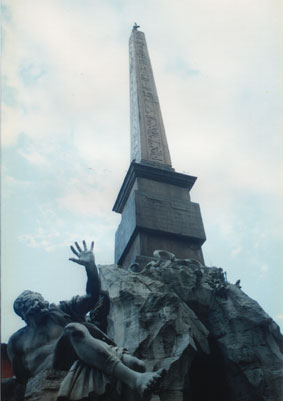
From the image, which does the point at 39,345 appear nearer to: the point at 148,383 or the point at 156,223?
the point at 148,383

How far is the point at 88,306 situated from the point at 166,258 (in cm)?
254

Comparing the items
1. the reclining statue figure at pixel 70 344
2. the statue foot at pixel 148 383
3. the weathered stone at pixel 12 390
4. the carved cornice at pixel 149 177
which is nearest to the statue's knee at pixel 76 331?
the reclining statue figure at pixel 70 344

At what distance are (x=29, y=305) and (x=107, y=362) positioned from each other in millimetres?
1331

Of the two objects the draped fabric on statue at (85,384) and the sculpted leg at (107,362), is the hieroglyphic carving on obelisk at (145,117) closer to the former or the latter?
the sculpted leg at (107,362)

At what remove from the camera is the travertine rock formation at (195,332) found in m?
4.62

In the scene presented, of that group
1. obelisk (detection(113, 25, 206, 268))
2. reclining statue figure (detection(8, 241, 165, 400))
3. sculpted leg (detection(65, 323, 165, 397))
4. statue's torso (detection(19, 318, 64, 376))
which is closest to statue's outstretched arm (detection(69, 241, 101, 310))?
reclining statue figure (detection(8, 241, 165, 400))

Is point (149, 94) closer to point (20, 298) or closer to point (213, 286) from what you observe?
point (213, 286)

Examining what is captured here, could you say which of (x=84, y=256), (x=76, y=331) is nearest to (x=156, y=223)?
(x=84, y=256)

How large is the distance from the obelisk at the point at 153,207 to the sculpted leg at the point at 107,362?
11.1 feet

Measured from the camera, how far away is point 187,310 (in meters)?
5.39

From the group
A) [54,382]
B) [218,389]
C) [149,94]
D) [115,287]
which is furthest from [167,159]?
[54,382]

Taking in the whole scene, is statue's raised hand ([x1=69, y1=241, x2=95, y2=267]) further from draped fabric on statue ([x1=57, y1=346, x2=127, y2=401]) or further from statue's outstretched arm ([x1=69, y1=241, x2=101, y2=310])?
draped fabric on statue ([x1=57, y1=346, x2=127, y2=401])

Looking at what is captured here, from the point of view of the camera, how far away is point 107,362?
3123mm

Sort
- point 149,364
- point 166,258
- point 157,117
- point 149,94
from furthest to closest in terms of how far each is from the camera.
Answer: point 149,94 → point 157,117 → point 166,258 → point 149,364
